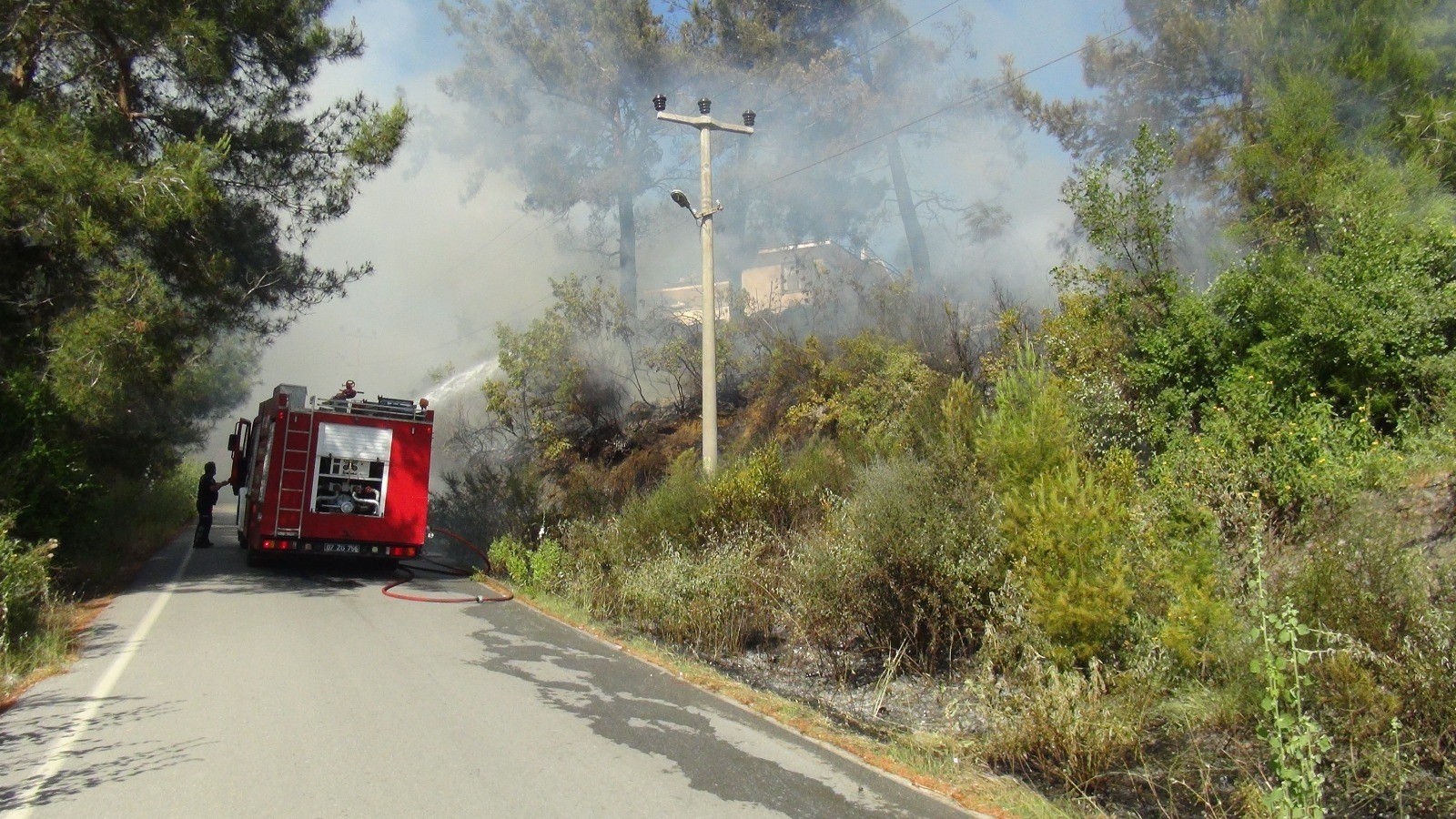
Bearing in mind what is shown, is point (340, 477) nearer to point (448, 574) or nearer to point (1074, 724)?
point (448, 574)

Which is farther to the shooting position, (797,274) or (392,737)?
(797,274)

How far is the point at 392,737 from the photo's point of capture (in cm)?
638

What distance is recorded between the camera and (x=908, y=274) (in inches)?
819

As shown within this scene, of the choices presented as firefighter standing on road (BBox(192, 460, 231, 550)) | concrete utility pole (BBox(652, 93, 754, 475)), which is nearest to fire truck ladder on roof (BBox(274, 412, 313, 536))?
firefighter standing on road (BBox(192, 460, 231, 550))

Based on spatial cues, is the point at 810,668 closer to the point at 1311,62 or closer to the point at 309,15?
the point at 1311,62

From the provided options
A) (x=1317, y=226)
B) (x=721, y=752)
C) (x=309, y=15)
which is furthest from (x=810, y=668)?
(x=309, y=15)

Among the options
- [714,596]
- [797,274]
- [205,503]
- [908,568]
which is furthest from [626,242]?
[908,568]

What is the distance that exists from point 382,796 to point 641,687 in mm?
3278

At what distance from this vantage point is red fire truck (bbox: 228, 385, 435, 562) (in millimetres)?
15539

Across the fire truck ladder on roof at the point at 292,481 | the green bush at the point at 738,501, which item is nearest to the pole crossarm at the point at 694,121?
the green bush at the point at 738,501

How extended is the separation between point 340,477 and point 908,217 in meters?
16.2

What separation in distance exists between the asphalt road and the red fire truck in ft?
16.1

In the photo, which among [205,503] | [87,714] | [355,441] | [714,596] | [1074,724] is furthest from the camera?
[205,503]

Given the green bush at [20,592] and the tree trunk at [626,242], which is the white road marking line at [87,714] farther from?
the tree trunk at [626,242]
